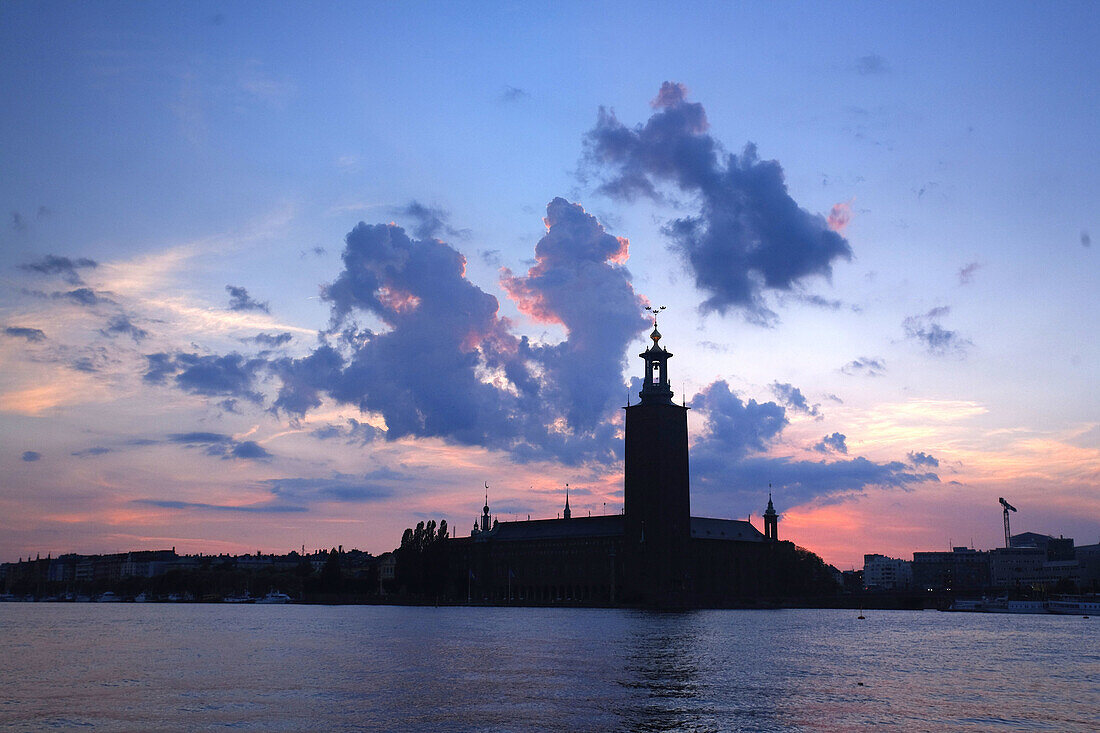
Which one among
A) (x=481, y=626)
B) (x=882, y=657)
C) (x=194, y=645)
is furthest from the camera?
(x=481, y=626)

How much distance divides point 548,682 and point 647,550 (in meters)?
98.6

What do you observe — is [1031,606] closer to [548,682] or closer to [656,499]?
[656,499]

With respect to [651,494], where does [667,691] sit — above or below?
below

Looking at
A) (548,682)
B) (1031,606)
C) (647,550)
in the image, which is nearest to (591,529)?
(647,550)

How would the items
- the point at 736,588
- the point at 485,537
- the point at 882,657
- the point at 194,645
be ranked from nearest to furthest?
the point at 882,657 < the point at 194,645 < the point at 736,588 < the point at 485,537

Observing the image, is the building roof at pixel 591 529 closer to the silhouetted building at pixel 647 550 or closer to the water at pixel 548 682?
Answer: the silhouetted building at pixel 647 550

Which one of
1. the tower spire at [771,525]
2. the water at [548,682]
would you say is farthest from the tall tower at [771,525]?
the water at [548,682]

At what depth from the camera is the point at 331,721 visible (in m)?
33.5

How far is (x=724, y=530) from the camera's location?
16425cm

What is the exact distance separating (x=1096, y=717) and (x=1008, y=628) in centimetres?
6901

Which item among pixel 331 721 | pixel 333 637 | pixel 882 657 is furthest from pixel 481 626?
pixel 331 721

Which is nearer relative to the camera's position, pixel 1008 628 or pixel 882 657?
pixel 882 657

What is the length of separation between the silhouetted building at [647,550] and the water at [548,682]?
61763 millimetres

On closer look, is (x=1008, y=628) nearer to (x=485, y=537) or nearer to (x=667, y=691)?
(x=667, y=691)
